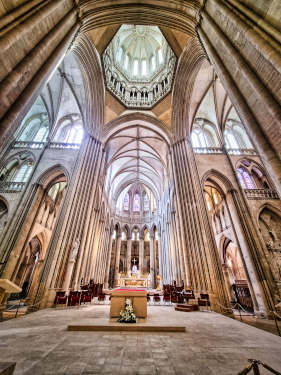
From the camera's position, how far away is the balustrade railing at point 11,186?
482 inches

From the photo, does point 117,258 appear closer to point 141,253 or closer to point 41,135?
point 141,253

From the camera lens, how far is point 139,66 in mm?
19875

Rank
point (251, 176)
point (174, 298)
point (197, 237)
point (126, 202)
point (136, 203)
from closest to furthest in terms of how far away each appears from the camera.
A: 1. point (174, 298)
2. point (197, 237)
3. point (251, 176)
4. point (126, 202)
5. point (136, 203)

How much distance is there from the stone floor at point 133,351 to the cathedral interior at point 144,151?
0.05 metres

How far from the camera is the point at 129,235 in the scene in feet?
87.6

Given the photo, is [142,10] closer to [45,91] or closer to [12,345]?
[45,91]

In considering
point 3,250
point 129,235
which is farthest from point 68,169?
point 129,235

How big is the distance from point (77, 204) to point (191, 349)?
894 centimetres

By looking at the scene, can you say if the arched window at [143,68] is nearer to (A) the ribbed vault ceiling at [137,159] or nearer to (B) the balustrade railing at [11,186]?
(A) the ribbed vault ceiling at [137,159]

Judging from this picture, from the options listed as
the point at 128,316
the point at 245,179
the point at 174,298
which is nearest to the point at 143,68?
the point at 245,179

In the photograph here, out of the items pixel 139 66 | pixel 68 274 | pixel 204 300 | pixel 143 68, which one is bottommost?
pixel 204 300

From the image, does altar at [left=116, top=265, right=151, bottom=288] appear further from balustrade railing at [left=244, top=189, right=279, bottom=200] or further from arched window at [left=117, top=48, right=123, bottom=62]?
arched window at [left=117, top=48, right=123, bottom=62]

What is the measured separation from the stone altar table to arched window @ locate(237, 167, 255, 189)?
12331 millimetres

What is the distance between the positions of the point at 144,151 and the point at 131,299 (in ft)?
58.2
